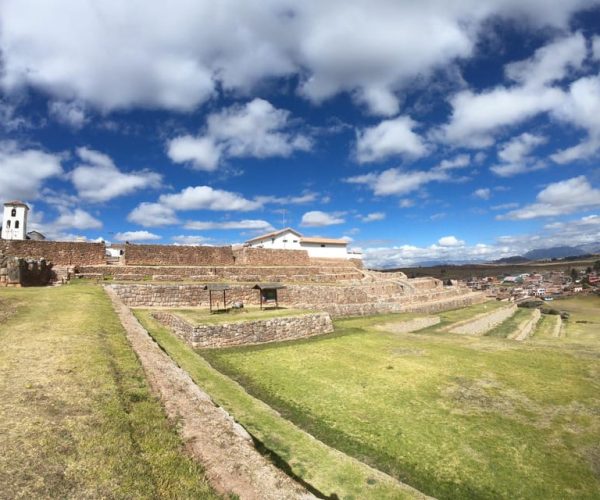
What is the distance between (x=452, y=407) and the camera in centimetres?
823

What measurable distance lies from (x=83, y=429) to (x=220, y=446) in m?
1.60

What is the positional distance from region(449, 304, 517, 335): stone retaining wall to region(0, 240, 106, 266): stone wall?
24.8 meters

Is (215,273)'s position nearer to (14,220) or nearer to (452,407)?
(452,407)

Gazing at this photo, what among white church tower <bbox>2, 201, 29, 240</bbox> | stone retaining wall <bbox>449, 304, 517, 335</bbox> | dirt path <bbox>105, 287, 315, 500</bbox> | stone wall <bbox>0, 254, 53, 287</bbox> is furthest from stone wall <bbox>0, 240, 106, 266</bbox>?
stone retaining wall <bbox>449, 304, 517, 335</bbox>

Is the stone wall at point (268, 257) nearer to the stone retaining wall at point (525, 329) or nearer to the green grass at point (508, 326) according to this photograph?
the green grass at point (508, 326)

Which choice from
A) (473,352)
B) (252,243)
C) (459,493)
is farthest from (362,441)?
(252,243)

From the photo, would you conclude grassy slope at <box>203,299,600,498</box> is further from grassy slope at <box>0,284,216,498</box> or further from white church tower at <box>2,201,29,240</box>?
white church tower at <box>2,201,29,240</box>

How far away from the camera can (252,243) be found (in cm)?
5209

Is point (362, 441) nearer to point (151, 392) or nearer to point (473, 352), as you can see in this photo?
point (151, 392)

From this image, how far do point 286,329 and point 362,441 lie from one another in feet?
31.0

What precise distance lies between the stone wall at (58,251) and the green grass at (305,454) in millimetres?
20320

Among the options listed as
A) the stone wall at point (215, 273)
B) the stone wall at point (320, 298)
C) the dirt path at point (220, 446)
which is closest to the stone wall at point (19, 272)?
the stone wall at point (215, 273)

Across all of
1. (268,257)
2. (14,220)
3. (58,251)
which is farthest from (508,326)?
(14,220)

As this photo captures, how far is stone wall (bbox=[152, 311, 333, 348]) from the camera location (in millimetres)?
13625
